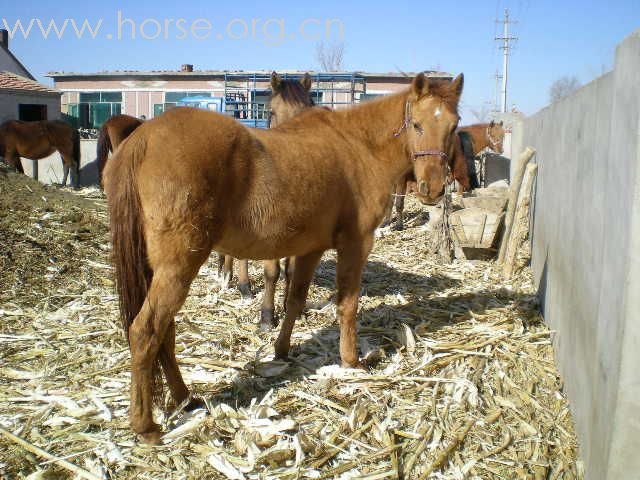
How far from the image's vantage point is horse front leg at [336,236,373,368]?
154 inches

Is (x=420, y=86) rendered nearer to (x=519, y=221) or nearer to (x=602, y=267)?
(x=602, y=267)

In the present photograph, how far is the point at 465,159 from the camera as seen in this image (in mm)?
14594

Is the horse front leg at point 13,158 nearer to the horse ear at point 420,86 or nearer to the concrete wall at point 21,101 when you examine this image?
the concrete wall at point 21,101

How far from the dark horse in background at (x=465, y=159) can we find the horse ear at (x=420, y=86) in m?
0.76

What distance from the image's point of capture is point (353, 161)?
389 centimetres

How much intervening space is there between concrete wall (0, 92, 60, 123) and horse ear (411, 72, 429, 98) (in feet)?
72.1

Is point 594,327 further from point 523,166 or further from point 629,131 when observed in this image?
point 523,166

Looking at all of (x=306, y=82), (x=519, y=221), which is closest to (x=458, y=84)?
(x=306, y=82)

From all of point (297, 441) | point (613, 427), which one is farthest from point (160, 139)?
point (613, 427)

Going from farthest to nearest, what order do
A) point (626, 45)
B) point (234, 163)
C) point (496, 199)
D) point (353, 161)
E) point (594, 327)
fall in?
1. point (496, 199)
2. point (353, 161)
3. point (234, 163)
4. point (594, 327)
5. point (626, 45)

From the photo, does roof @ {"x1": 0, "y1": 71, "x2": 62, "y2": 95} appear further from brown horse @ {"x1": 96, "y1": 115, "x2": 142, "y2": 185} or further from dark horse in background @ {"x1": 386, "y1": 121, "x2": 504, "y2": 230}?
dark horse in background @ {"x1": 386, "y1": 121, "x2": 504, "y2": 230}

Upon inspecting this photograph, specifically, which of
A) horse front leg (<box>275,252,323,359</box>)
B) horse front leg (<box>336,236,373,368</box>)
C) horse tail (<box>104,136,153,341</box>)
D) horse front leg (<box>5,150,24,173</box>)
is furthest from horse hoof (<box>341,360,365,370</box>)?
horse front leg (<box>5,150,24,173</box>)

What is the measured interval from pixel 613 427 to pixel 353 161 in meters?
2.43

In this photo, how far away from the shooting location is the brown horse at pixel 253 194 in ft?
9.24
